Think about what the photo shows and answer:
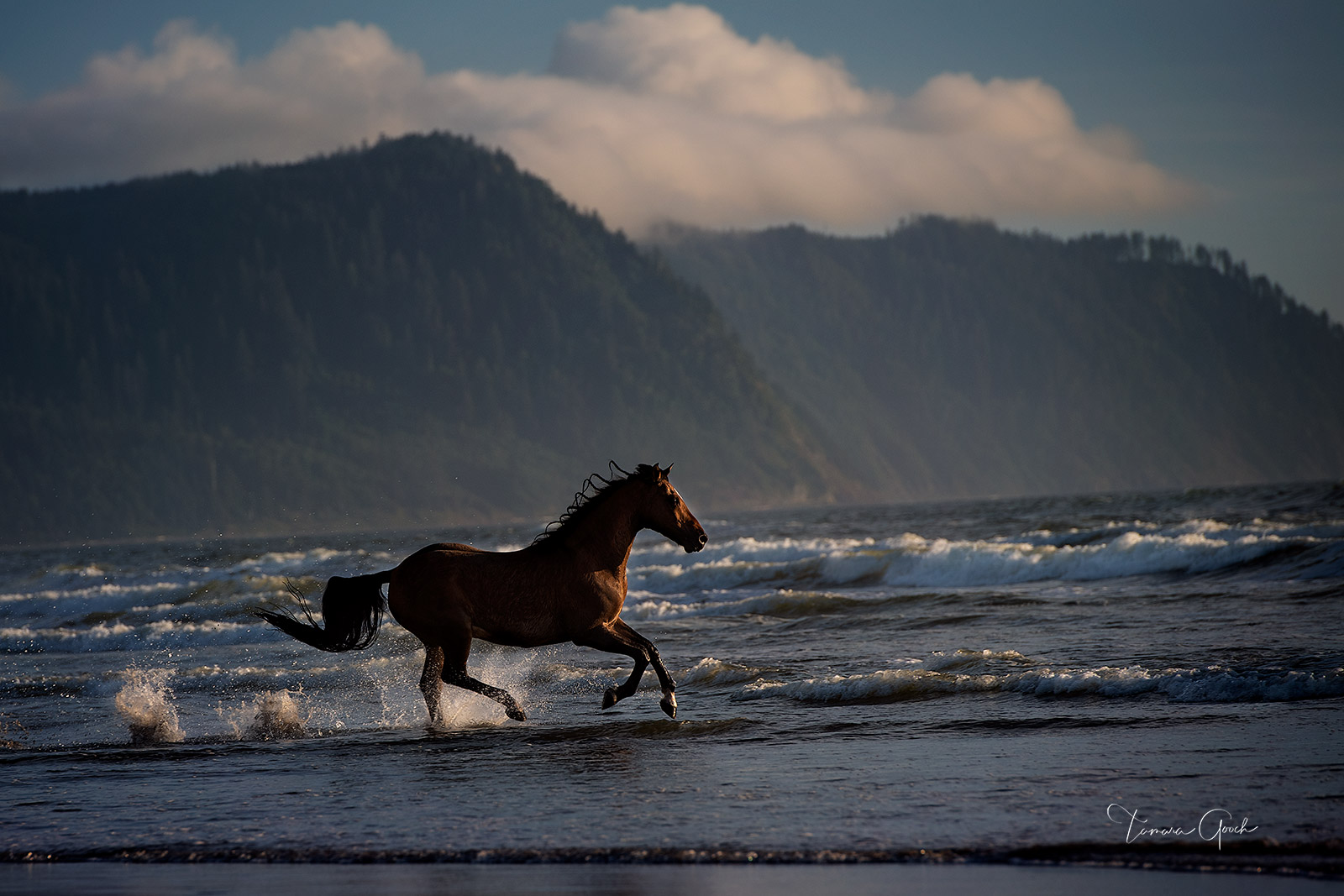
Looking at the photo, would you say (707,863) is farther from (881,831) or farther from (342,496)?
(342,496)

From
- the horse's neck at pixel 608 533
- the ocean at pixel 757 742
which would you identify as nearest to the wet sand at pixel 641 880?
the ocean at pixel 757 742

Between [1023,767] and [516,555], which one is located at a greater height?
[516,555]

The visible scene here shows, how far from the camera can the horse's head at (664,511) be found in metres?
11.0

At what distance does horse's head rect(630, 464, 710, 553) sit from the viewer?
434 inches

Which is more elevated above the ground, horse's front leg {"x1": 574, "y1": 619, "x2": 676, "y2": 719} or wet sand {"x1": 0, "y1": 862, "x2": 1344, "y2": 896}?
horse's front leg {"x1": 574, "y1": 619, "x2": 676, "y2": 719}

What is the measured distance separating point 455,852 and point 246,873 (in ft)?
3.46

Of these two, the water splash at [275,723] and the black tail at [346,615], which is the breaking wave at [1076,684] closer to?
the black tail at [346,615]

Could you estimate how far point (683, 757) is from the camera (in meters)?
8.84

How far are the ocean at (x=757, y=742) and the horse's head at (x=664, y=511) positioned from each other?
147 cm

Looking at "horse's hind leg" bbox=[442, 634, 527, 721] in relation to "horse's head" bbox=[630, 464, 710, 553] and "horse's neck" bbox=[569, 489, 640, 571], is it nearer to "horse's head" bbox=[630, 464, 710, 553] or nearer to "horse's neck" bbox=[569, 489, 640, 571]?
"horse's neck" bbox=[569, 489, 640, 571]

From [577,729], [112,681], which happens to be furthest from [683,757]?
[112,681]

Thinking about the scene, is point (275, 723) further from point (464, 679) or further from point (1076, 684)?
Result: point (1076, 684)

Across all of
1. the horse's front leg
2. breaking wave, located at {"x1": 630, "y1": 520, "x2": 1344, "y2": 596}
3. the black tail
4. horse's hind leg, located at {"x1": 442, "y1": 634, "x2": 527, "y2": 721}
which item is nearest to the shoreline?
horse's hind leg, located at {"x1": 442, "y1": 634, "x2": 527, "y2": 721}

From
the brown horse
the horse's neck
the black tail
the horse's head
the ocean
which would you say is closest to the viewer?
the ocean
